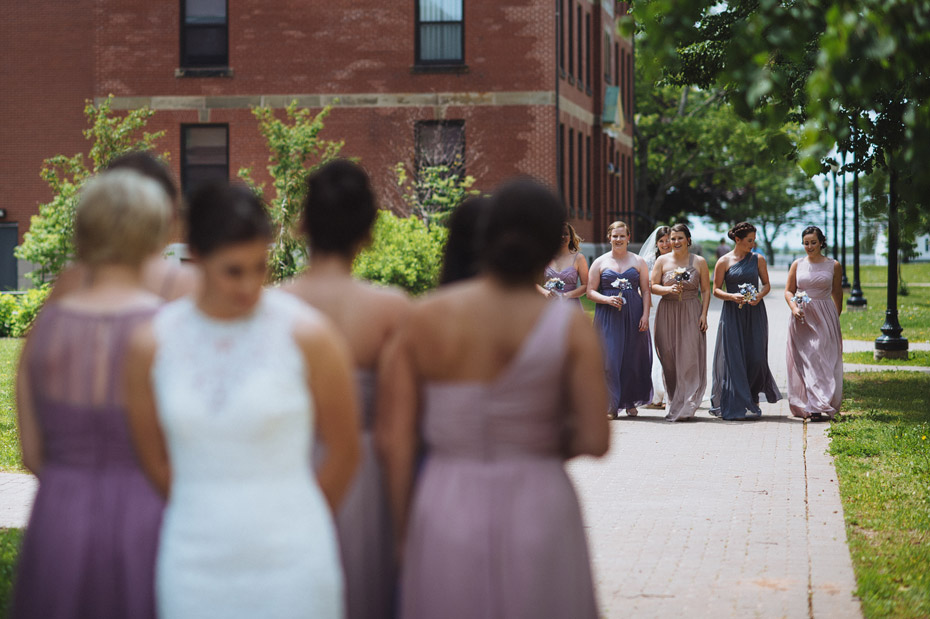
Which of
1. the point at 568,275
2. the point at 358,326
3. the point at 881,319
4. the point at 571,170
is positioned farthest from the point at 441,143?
the point at 358,326

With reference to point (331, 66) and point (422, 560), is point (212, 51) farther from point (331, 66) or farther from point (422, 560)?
point (422, 560)

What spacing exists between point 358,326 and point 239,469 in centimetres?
87

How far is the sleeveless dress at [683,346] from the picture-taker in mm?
14344

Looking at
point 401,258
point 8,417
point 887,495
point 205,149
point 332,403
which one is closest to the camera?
point 332,403

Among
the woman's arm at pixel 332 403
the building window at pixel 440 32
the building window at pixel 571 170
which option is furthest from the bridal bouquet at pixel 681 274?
the building window at pixel 571 170

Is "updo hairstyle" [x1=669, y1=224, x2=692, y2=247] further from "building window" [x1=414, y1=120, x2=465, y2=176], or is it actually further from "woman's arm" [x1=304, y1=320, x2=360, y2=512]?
"building window" [x1=414, y1=120, x2=465, y2=176]

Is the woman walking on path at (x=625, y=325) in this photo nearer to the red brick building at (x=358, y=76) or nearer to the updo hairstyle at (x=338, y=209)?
the updo hairstyle at (x=338, y=209)

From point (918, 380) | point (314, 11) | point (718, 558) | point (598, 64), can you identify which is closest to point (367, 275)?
point (918, 380)

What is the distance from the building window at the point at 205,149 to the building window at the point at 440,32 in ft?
18.5

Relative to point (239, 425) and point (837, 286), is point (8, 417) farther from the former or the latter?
point (239, 425)

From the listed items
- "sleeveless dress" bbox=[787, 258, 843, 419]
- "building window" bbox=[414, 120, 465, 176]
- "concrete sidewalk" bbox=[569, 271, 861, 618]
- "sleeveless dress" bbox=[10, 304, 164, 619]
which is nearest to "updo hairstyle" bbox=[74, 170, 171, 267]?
"sleeveless dress" bbox=[10, 304, 164, 619]

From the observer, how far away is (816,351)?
14.1m

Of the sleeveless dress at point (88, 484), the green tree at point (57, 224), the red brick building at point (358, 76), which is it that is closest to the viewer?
the sleeveless dress at point (88, 484)

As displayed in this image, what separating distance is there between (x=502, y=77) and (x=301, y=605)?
102 feet
